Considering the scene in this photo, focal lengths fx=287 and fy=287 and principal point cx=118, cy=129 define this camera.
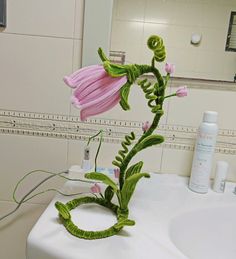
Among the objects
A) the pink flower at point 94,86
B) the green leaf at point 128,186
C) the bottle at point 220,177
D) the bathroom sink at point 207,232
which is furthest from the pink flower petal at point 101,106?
the bottle at point 220,177

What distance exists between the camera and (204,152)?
724mm

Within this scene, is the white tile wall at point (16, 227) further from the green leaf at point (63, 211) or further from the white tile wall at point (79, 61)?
the green leaf at point (63, 211)

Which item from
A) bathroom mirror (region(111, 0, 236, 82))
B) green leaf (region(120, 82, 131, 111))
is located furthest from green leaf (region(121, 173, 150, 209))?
bathroom mirror (region(111, 0, 236, 82))

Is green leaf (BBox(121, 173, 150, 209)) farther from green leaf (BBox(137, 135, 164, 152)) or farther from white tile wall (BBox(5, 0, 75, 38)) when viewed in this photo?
white tile wall (BBox(5, 0, 75, 38))

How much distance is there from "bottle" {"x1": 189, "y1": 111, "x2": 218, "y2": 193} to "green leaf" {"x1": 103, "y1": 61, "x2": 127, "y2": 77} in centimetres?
29

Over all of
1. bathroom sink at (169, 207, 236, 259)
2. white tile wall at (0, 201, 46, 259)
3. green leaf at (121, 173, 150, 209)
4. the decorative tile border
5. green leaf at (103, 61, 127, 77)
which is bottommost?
white tile wall at (0, 201, 46, 259)

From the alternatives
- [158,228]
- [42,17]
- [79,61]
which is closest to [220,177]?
[158,228]

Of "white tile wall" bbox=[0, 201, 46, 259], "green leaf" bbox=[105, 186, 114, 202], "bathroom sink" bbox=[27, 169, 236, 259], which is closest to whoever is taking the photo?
"bathroom sink" bbox=[27, 169, 236, 259]

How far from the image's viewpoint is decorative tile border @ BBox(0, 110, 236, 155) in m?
0.83

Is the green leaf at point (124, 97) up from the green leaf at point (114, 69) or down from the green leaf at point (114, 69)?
down

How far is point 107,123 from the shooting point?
0.83 metres

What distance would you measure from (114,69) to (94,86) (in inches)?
1.9

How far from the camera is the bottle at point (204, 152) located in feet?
2.32

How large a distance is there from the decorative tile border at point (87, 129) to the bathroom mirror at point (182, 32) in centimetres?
17
